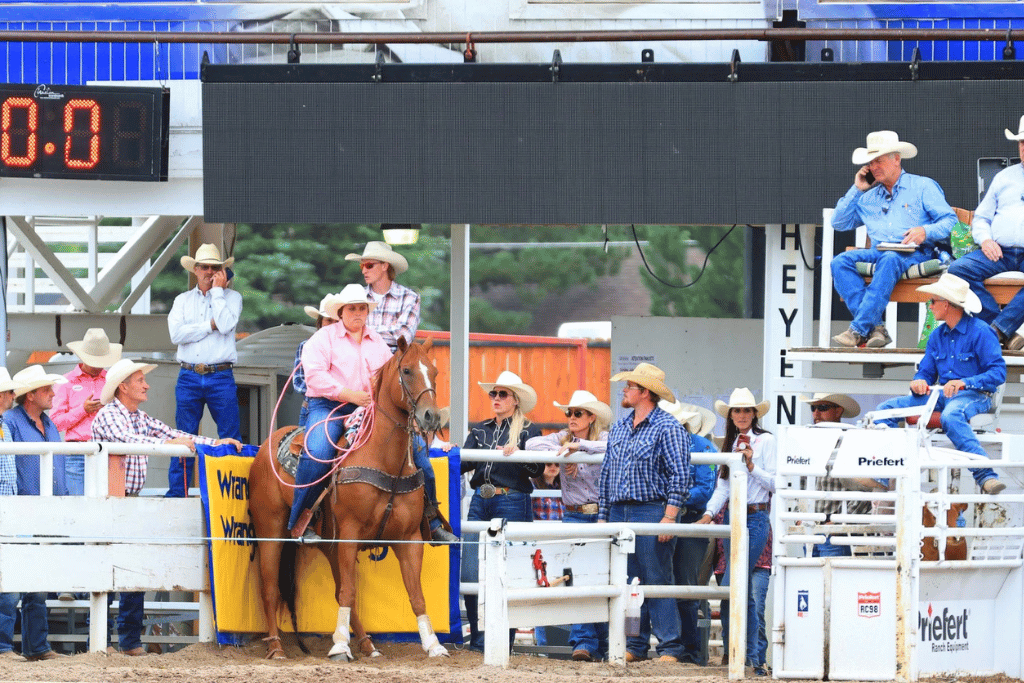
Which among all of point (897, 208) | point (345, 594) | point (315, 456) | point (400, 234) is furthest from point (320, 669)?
point (897, 208)

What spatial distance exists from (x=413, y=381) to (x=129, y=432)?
7.09 feet

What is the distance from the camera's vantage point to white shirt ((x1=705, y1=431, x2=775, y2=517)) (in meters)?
10.0

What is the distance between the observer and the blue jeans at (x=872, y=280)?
1096cm

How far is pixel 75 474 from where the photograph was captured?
36.2 ft

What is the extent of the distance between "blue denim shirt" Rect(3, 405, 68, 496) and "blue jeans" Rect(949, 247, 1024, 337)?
20.8ft

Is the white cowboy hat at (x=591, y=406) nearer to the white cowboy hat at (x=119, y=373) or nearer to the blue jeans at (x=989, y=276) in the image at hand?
the blue jeans at (x=989, y=276)

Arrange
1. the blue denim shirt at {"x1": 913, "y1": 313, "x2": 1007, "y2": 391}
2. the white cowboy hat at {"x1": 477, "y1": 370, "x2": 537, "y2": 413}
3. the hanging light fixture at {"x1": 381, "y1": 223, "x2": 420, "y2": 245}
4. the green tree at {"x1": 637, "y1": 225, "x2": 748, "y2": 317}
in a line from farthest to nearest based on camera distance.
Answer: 1. the green tree at {"x1": 637, "y1": 225, "x2": 748, "y2": 317}
2. the hanging light fixture at {"x1": 381, "y1": 223, "x2": 420, "y2": 245}
3. the white cowboy hat at {"x1": 477, "y1": 370, "x2": 537, "y2": 413}
4. the blue denim shirt at {"x1": 913, "y1": 313, "x2": 1007, "y2": 391}

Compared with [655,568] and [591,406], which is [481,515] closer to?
[591,406]

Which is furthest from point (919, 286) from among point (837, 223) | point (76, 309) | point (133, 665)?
point (76, 309)

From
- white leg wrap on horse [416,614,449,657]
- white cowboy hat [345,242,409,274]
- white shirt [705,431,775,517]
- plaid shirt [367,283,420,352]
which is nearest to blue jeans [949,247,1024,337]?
white shirt [705,431,775,517]

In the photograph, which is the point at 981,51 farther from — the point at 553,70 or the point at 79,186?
the point at 79,186

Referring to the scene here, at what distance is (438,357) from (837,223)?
15504 millimetres

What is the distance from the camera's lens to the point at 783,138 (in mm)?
12312

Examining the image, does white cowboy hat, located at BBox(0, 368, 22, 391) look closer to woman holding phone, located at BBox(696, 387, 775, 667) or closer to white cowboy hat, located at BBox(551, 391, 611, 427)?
white cowboy hat, located at BBox(551, 391, 611, 427)
